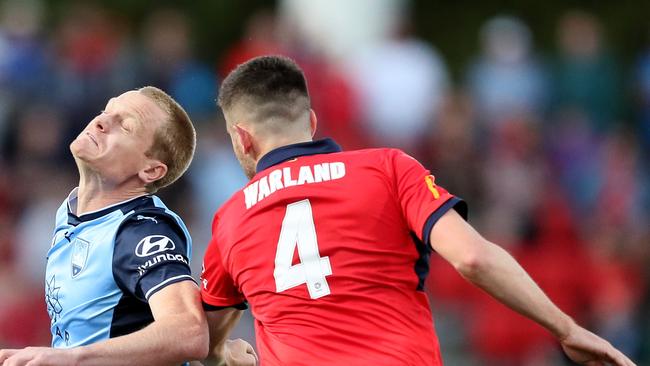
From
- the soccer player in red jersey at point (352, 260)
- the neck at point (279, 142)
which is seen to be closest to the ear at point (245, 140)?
the neck at point (279, 142)

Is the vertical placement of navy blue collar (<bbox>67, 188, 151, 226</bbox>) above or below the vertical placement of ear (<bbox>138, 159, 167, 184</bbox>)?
below

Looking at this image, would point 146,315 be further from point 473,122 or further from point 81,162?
point 473,122

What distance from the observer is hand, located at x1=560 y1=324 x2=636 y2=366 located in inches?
197

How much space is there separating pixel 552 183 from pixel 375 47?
2.65 metres

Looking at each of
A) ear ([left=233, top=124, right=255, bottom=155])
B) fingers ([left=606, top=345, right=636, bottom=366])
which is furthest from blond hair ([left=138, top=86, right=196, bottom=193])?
fingers ([left=606, top=345, right=636, bottom=366])

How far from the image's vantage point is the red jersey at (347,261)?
5.23m

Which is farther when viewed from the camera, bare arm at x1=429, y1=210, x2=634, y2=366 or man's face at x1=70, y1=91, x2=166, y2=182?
man's face at x1=70, y1=91, x2=166, y2=182

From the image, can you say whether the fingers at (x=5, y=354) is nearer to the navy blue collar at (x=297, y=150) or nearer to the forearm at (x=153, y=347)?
the forearm at (x=153, y=347)

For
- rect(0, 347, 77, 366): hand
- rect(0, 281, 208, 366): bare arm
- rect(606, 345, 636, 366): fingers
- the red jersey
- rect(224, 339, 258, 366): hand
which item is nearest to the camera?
rect(0, 347, 77, 366): hand

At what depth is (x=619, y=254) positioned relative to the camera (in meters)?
12.6

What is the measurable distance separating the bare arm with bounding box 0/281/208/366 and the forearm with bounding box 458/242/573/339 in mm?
1128

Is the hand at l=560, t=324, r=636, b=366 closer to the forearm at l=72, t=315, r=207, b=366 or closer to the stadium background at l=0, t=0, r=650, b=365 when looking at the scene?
the forearm at l=72, t=315, r=207, b=366

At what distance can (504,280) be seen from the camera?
498 cm

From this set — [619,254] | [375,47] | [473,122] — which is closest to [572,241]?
[619,254]
